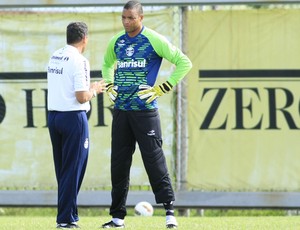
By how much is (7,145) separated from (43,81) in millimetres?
996

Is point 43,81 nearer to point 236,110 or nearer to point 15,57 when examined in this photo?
point 15,57

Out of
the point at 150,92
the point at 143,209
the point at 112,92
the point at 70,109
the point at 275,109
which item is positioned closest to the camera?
the point at 70,109

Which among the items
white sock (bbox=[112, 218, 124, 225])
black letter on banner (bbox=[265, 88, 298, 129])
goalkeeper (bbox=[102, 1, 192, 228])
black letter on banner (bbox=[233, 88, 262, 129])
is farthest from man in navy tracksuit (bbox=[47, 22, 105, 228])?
black letter on banner (bbox=[265, 88, 298, 129])

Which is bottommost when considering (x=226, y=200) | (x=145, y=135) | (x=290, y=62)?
(x=226, y=200)

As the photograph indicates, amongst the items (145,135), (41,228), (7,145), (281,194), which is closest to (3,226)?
(41,228)

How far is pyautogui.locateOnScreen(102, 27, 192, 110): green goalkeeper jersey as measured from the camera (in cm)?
856

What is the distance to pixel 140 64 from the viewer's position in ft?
28.0

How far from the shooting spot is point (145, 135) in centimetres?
859

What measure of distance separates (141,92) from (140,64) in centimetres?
25

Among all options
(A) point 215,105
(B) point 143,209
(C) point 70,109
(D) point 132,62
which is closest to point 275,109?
(A) point 215,105

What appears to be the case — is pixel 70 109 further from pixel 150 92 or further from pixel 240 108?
pixel 240 108

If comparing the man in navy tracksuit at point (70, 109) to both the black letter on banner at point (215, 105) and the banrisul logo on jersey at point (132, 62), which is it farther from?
the black letter on banner at point (215, 105)

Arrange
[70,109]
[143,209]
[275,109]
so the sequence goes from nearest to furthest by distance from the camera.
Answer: [70,109]
[143,209]
[275,109]

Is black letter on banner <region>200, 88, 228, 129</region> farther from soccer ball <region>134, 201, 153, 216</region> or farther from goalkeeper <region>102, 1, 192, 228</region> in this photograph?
goalkeeper <region>102, 1, 192, 228</region>
